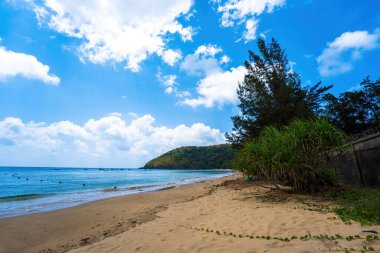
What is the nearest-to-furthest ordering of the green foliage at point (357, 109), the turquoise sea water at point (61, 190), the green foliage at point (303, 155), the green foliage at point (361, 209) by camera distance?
1. the green foliage at point (361, 209)
2. the green foliage at point (303, 155)
3. the turquoise sea water at point (61, 190)
4. the green foliage at point (357, 109)

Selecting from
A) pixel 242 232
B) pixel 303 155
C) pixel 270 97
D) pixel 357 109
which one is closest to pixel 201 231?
pixel 242 232

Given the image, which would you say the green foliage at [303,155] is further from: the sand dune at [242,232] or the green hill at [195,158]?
the green hill at [195,158]

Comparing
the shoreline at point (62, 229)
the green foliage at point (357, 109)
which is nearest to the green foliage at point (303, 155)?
the shoreline at point (62, 229)

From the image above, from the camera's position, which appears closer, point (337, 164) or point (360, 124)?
point (337, 164)

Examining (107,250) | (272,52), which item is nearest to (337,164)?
(107,250)

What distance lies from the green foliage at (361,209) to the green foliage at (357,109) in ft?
73.6

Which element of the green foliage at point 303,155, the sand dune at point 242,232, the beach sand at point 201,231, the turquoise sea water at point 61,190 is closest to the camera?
the sand dune at point 242,232

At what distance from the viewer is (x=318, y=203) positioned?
708 cm

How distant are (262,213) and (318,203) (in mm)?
1819

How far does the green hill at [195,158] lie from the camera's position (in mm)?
122688

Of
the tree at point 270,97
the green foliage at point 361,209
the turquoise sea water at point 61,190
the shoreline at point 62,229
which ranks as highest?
the tree at point 270,97

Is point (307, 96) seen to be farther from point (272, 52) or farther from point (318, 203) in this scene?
point (318, 203)

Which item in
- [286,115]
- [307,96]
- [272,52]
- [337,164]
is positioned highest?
[272,52]

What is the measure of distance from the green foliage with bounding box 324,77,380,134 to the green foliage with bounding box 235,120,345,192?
811 inches
